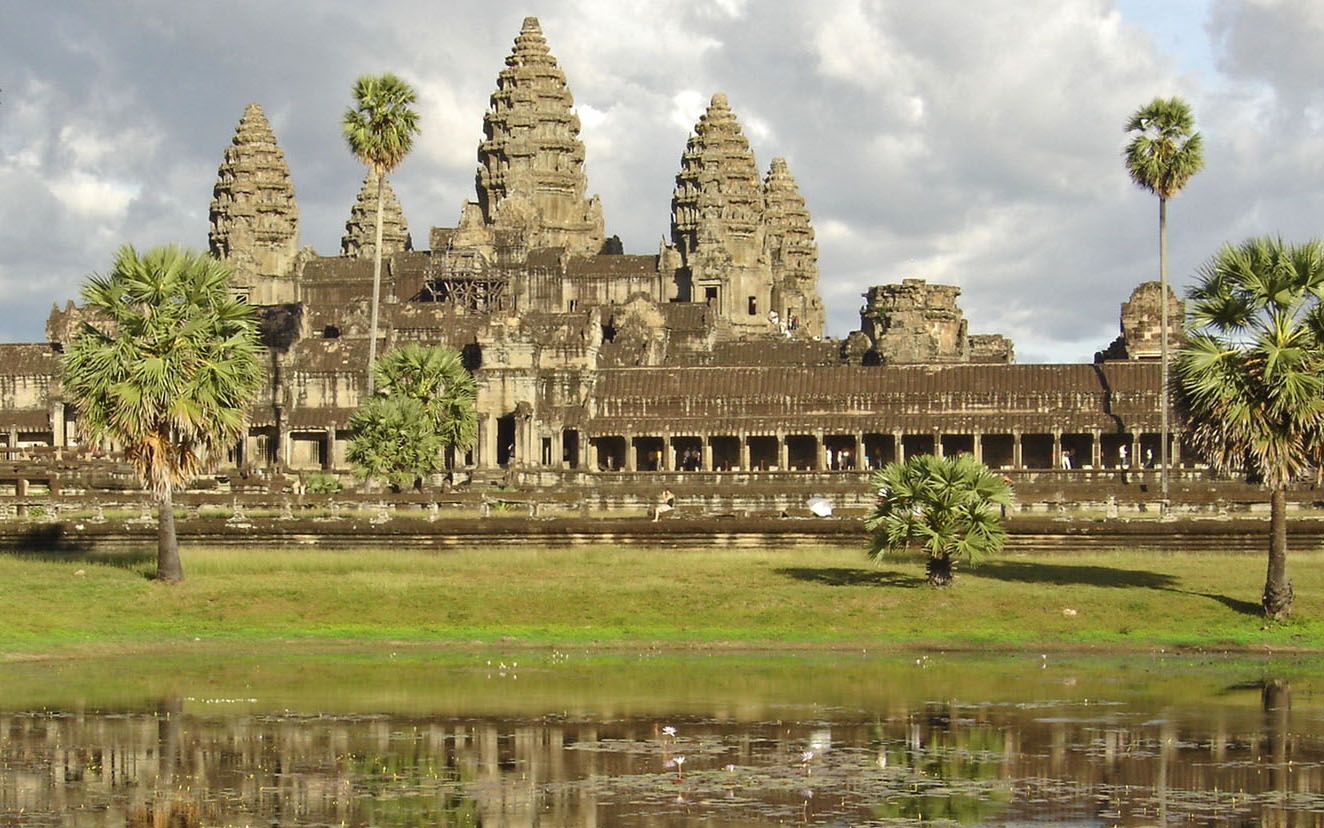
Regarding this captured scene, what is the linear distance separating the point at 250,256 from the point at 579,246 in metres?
22.2

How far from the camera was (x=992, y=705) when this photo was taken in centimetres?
2922

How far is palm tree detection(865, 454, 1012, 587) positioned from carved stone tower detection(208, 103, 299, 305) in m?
102

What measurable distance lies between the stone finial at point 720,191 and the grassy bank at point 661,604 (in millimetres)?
87905

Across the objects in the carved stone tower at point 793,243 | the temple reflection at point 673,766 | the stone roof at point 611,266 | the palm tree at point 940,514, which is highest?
the carved stone tower at point 793,243

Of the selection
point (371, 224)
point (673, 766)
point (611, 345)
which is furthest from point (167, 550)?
point (371, 224)

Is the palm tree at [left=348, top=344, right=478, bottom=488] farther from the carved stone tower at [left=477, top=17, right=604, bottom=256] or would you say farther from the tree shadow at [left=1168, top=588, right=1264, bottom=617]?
the carved stone tower at [left=477, top=17, right=604, bottom=256]

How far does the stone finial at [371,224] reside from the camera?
161 m

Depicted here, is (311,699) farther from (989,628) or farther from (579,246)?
(579,246)

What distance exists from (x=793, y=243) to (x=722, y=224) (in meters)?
32.3

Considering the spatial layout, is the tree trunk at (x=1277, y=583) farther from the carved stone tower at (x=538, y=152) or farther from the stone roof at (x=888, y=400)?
the carved stone tower at (x=538, y=152)

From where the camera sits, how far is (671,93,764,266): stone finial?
131875 mm

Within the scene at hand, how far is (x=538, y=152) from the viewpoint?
457 ft

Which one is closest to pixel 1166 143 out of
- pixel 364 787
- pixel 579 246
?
pixel 364 787

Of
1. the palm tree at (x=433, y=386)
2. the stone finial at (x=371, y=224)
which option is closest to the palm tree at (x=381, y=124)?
the palm tree at (x=433, y=386)
